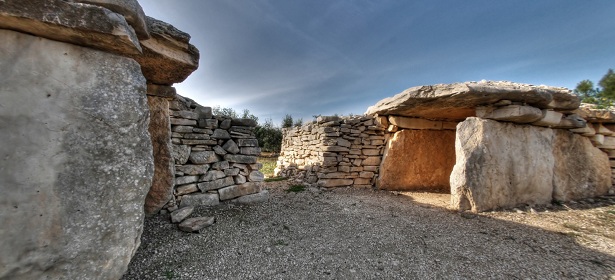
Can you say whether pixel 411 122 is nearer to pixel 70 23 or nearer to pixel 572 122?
pixel 572 122

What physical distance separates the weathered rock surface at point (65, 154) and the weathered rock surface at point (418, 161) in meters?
5.73

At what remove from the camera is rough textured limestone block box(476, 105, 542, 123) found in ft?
14.7

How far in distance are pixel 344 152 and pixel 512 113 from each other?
3.53 metres

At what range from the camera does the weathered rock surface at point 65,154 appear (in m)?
1.45

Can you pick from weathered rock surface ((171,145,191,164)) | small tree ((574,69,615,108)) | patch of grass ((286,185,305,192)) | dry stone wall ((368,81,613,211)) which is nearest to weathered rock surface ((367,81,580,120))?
dry stone wall ((368,81,613,211))

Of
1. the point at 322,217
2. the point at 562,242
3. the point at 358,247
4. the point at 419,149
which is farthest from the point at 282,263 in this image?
the point at 419,149

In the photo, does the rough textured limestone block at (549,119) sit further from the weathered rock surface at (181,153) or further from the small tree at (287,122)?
the small tree at (287,122)

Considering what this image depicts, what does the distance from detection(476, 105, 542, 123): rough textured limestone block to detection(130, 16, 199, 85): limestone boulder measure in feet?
17.2

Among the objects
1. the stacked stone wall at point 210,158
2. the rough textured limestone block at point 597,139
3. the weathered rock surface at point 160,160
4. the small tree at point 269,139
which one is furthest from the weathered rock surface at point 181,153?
the small tree at point 269,139

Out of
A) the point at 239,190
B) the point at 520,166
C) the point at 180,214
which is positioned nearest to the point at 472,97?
→ the point at 520,166

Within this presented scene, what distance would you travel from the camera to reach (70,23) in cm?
152

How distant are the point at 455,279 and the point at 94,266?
3.12 meters

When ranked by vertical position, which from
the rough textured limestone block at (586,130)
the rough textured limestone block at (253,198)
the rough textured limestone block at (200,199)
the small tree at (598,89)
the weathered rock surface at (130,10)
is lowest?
the rough textured limestone block at (253,198)

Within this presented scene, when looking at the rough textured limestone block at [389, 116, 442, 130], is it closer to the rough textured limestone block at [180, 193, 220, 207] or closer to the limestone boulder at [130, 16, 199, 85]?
the rough textured limestone block at [180, 193, 220, 207]
